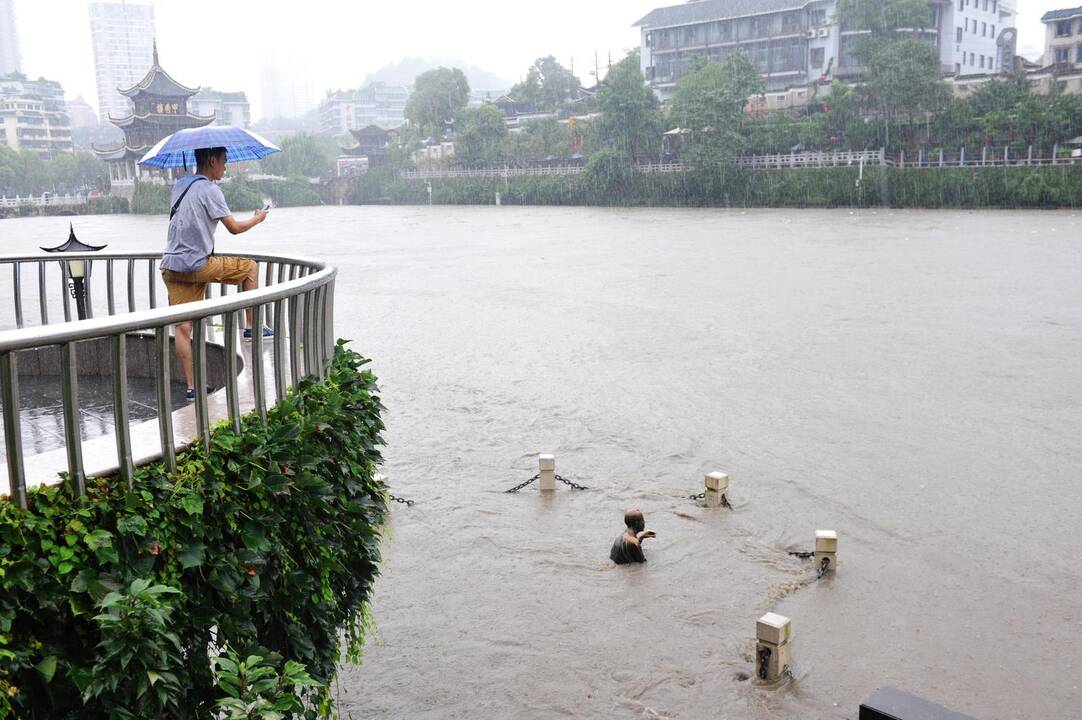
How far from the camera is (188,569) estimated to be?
254 centimetres

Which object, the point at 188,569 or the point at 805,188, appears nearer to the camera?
the point at 188,569

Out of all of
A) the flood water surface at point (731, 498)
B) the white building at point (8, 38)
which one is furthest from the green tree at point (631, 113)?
the white building at point (8, 38)

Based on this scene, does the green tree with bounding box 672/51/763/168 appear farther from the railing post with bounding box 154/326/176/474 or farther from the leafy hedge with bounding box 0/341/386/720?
the railing post with bounding box 154/326/176/474

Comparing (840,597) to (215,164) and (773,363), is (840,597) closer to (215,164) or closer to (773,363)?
(215,164)

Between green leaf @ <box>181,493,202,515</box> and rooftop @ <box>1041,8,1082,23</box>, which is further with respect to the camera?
rooftop @ <box>1041,8,1082,23</box>

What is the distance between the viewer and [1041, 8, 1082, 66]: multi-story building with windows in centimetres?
4131

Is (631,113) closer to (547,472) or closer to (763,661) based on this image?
(547,472)

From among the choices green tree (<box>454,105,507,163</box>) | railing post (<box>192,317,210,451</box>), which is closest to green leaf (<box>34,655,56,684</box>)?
railing post (<box>192,317,210,451</box>)

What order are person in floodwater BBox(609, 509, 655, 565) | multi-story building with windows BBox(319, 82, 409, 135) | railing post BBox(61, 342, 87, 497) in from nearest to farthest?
railing post BBox(61, 342, 87, 497), person in floodwater BBox(609, 509, 655, 565), multi-story building with windows BBox(319, 82, 409, 135)

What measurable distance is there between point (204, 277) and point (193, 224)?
0.96ft

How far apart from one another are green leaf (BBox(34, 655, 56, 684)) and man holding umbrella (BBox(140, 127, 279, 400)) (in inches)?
103

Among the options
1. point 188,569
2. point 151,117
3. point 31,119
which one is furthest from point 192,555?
point 31,119

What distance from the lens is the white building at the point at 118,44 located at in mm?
163375

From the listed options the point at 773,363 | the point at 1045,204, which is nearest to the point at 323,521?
the point at 773,363
